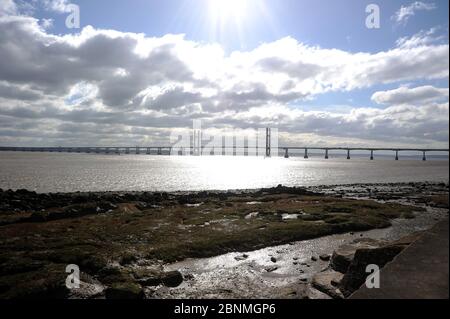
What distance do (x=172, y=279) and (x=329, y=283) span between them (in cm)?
591

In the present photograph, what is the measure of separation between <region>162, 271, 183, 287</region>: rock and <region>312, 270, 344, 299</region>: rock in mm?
5166

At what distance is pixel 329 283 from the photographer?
1197cm

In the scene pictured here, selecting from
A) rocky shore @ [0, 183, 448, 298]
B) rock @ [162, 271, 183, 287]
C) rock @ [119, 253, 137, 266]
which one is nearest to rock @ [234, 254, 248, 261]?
rocky shore @ [0, 183, 448, 298]

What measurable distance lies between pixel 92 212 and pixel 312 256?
65.0 feet

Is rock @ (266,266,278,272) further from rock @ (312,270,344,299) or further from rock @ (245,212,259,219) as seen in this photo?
rock @ (245,212,259,219)

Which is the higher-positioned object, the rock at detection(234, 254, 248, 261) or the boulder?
the boulder

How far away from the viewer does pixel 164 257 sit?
17359 mm

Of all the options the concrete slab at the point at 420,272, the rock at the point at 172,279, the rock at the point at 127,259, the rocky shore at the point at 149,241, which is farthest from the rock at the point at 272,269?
the concrete slab at the point at 420,272

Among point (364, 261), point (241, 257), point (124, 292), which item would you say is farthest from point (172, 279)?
point (364, 261)

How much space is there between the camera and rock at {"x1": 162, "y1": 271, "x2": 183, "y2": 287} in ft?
44.7

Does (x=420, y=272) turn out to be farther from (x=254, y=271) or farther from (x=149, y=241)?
(x=149, y=241)

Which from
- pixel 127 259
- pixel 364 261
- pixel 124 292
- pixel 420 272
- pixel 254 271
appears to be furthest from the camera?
pixel 127 259
